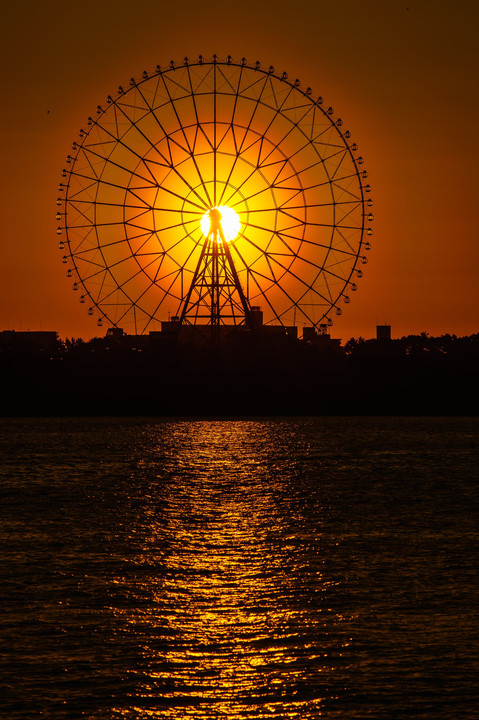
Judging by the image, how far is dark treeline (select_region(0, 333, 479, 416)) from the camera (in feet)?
384

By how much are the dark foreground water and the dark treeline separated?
39602 millimetres

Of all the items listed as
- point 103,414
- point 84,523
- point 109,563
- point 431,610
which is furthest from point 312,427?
point 431,610

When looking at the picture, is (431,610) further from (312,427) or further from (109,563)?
(312,427)

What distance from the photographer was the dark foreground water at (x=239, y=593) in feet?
83.0

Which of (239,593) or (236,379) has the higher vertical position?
(236,379)

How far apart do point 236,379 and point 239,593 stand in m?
81.1

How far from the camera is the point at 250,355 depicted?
114m

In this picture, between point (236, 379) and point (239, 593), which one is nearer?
point (239, 593)

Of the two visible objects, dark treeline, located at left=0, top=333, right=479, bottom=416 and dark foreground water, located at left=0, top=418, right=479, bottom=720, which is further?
dark treeline, located at left=0, top=333, right=479, bottom=416

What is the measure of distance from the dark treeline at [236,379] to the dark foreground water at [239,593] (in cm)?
3960

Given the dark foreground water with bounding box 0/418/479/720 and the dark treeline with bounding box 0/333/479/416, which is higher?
the dark treeline with bounding box 0/333/479/416

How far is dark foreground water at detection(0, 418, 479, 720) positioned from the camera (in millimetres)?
25297

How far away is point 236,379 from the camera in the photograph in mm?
116000

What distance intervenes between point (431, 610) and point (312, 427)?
305 feet
